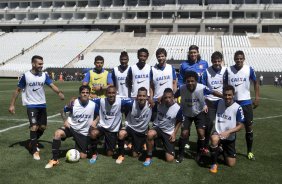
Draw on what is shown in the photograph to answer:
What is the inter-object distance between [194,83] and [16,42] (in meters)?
53.4

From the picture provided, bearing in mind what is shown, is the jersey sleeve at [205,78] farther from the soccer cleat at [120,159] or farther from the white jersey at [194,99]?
the soccer cleat at [120,159]

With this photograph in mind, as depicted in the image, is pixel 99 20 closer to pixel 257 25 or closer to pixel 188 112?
pixel 257 25

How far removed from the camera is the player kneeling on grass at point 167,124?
21.5ft

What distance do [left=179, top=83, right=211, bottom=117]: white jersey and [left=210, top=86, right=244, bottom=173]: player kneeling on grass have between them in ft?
1.31

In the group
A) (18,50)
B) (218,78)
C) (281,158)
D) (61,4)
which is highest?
(61,4)

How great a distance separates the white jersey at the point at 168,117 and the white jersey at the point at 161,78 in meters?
0.67

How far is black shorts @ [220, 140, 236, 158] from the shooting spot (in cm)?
639

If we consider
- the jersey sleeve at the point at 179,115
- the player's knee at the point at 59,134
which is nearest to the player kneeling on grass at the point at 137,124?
the jersey sleeve at the point at 179,115

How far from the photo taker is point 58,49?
49969mm

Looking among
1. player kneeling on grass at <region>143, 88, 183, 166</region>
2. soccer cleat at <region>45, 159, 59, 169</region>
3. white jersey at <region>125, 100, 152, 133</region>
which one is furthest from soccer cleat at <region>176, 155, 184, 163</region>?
soccer cleat at <region>45, 159, 59, 169</region>

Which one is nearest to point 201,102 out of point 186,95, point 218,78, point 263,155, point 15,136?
point 186,95

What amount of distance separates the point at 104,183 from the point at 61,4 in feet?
217

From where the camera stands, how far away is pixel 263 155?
7.00 m

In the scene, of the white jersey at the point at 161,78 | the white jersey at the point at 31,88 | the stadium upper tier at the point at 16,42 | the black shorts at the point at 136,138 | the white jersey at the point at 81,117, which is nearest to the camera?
the white jersey at the point at 81,117
